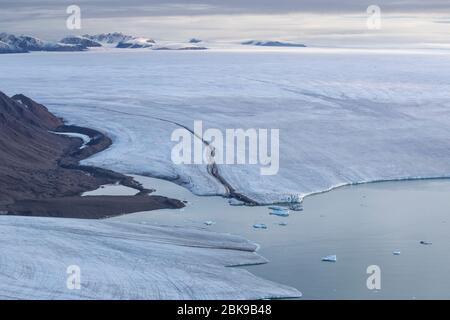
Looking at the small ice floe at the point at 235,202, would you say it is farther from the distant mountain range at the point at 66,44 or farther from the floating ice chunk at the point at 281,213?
the distant mountain range at the point at 66,44

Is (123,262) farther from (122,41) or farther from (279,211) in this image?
(122,41)

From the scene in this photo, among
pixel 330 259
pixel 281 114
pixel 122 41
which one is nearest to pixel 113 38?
pixel 122 41

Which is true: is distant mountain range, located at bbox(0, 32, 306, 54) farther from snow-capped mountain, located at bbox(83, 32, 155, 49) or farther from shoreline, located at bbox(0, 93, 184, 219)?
shoreline, located at bbox(0, 93, 184, 219)

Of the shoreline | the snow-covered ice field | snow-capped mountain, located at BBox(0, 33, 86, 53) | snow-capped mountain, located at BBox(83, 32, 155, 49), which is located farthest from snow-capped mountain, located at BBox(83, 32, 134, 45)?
the shoreline

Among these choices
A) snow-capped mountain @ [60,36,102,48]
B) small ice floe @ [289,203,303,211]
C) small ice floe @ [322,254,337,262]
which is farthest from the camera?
snow-capped mountain @ [60,36,102,48]

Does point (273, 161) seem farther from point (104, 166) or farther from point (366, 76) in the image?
point (366, 76)
